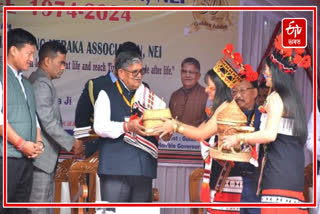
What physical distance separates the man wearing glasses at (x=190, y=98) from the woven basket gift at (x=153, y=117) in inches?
3.1

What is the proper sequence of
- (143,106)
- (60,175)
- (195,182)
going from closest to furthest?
(143,106) → (195,182) → (60,175)

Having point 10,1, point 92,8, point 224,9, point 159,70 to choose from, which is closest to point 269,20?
point 224,9

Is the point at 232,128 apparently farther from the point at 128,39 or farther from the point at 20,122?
the point at 20,122

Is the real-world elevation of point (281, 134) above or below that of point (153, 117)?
below

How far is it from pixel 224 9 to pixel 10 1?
5.47ft

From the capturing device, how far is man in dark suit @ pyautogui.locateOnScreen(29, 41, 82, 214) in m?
6.61

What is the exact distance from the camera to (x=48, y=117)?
6.61 metres

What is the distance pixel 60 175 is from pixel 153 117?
896 millimetres

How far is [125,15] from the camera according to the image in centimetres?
680

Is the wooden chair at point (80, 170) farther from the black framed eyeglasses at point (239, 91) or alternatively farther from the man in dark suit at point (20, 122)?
the black framed eyeglasses at point (239, 91)

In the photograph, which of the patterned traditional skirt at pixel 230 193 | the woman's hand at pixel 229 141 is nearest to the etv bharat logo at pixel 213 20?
the woman's hand at pixel 229 141

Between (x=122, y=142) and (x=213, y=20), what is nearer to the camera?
(x=122, y=142)

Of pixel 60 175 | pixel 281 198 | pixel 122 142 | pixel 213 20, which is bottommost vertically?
pixel 281 198

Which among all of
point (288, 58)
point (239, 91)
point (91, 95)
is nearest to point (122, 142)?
point (91, 95)
